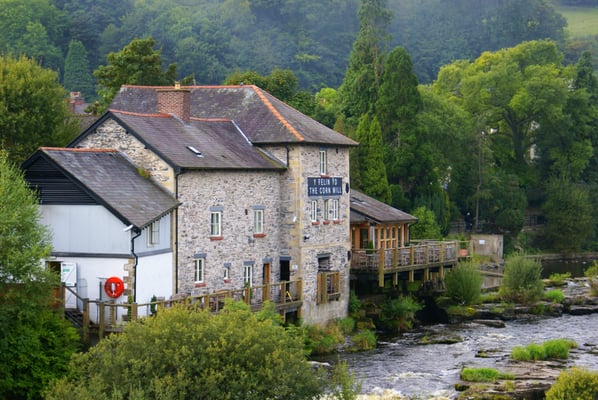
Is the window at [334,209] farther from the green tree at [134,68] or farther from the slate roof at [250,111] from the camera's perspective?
the green tree at [134,68]

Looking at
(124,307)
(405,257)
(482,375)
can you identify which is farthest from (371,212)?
(124,307)

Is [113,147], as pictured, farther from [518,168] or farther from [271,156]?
[518,168]

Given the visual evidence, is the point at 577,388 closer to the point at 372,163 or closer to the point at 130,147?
the point at 130,147

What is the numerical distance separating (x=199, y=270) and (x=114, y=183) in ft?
16.3

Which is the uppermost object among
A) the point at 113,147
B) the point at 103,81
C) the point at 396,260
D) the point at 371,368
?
the point at 103,81

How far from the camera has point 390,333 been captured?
172 feet

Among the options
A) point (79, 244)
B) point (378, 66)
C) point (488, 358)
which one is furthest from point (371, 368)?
point (378, 66)

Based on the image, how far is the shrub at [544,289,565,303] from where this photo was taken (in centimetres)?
6050

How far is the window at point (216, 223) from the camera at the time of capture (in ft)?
146

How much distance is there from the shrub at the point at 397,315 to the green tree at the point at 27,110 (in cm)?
1582

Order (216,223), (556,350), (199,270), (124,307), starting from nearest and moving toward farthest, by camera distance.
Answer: (124,307), (199,270), (216,223), (556,350)

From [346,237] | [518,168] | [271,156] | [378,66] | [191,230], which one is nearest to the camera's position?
[191,230]

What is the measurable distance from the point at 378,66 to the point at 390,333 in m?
41.6

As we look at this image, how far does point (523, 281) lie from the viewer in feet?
194
